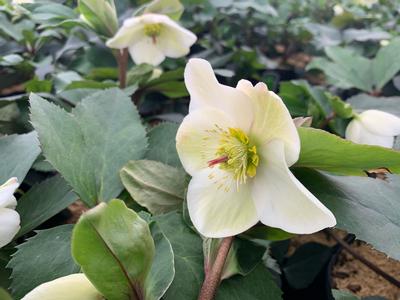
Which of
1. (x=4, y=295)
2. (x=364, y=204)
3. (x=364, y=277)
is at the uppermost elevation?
(x=364, y=204)

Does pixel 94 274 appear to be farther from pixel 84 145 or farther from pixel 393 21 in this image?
pixel 393 21

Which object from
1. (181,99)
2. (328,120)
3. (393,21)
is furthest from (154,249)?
(393,21)

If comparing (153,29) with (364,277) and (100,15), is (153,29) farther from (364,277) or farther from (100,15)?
(364,277)

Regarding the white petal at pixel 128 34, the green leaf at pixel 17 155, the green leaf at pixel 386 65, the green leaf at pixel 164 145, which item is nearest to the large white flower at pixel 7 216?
the green leaf at pixel 17 155

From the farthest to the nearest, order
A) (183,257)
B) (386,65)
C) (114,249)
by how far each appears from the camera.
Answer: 1. (386,65)
2. (183,257)
3. (114,249)

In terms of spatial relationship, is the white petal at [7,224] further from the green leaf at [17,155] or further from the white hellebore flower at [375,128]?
the white hellebore flower at [375,128]

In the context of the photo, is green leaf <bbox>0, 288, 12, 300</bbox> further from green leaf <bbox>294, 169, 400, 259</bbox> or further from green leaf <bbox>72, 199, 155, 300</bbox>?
green leaf <bbox>294, 169, 400, 259</bbox>

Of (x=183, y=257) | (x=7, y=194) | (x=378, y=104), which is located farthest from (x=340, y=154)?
(x=378, y=104)
